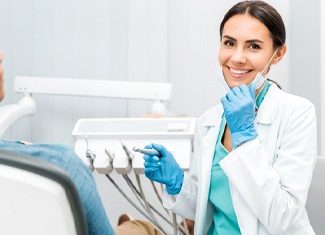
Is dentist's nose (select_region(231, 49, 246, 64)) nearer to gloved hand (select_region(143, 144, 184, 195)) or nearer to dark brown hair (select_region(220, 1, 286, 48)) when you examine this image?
dark brown hair (select_region(220, 1, 286, 48))

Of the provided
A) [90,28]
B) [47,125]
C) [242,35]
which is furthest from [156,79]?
[242,35]

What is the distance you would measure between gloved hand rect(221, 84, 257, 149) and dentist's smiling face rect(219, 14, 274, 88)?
11cm

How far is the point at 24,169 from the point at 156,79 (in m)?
1.52

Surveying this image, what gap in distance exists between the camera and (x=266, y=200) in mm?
1161

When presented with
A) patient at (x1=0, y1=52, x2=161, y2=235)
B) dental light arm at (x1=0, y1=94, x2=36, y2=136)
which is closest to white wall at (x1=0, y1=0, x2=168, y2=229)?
dental light arm at (x1=0, y1=94, x2=36, y2=136)

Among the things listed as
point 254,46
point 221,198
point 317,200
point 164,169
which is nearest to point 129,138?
point 164,169

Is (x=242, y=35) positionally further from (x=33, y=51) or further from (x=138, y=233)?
(x=33, y=51)

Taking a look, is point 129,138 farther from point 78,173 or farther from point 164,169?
point 78,173

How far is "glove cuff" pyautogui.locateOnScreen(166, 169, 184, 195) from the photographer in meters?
1.40

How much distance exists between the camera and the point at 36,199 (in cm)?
56

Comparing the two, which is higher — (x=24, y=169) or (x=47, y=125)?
(x=24, y=169)

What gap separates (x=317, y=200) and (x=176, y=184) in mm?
432

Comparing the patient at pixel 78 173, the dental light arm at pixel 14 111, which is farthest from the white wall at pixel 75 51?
the patient at pixel 78 173

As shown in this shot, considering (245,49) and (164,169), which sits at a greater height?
(245,49)
